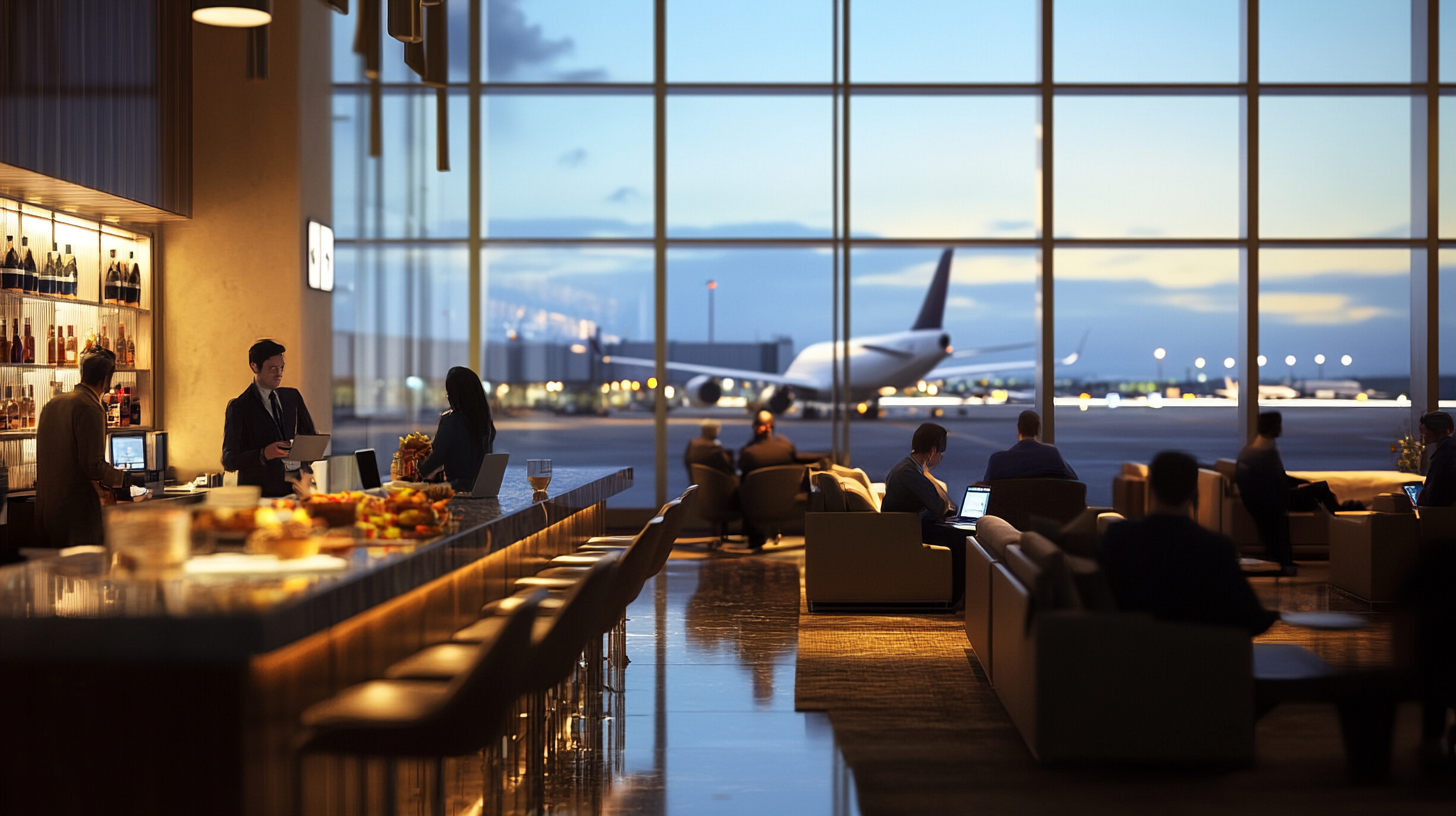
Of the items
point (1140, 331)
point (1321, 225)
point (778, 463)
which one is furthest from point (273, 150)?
point (1140, 331)

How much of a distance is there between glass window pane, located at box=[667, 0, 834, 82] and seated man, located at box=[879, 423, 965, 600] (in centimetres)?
422

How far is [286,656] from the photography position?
234 cm

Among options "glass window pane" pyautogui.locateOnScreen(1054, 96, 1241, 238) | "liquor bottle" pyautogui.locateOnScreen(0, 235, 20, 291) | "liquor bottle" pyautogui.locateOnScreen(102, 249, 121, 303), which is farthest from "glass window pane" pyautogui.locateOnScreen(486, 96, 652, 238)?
"liquor bottle" pyautogui.locateOnScreen(0, 235, 20, 291)

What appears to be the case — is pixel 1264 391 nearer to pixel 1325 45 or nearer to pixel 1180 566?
pixel 1325 45

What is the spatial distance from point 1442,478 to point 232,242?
7229 millimetres

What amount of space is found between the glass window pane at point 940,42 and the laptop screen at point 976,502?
162 inches

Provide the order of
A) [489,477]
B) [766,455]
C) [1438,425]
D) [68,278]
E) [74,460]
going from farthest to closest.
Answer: [766,455]
[1438,425]
[68,278]
[74,460]
[489,477]

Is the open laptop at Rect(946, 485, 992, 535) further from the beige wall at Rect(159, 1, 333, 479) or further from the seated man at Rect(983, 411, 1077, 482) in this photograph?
the beige wall at Rect(159, 1, 333, 479)

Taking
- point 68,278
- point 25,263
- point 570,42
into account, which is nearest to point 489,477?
point 25,263

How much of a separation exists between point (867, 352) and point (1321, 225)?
13503 millimetres

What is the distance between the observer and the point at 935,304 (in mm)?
21609

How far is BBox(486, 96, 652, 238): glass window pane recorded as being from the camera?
9.32 metres

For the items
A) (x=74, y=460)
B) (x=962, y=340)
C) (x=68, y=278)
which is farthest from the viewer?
(x=962, y=340)

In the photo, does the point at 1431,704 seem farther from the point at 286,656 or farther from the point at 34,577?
the point at 34,577
